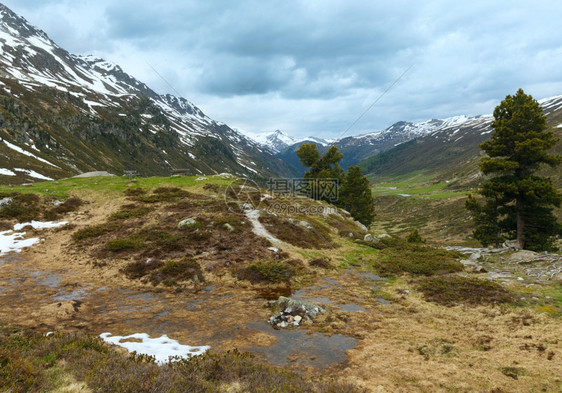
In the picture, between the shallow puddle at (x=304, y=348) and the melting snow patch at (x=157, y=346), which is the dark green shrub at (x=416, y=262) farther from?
the melting snow patch at (x=157, y=346)

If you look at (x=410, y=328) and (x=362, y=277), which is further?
(x=362, y=277)

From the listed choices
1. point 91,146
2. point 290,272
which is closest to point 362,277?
point 290,272

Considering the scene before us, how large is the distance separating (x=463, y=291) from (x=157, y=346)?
53.4ft

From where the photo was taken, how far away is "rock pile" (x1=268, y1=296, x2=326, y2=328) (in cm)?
1317

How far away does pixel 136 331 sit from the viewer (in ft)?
40.1

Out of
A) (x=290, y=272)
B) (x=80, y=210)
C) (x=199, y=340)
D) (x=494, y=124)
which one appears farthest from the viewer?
(x=80, y=210)

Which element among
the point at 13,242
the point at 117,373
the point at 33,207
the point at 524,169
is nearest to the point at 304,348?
the point at 117,373

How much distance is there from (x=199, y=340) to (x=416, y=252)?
71.7 feet

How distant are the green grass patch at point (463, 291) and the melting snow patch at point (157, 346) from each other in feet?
42.2

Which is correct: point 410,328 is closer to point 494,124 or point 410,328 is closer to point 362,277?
point 362,277

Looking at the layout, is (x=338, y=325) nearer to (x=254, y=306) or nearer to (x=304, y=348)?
(x=304, y=348)

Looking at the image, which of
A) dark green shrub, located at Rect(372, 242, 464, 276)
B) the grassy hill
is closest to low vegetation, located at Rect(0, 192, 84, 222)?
the grassy hill

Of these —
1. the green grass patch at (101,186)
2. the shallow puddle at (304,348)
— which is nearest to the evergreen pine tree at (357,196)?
the green grass patch at (101,186)
